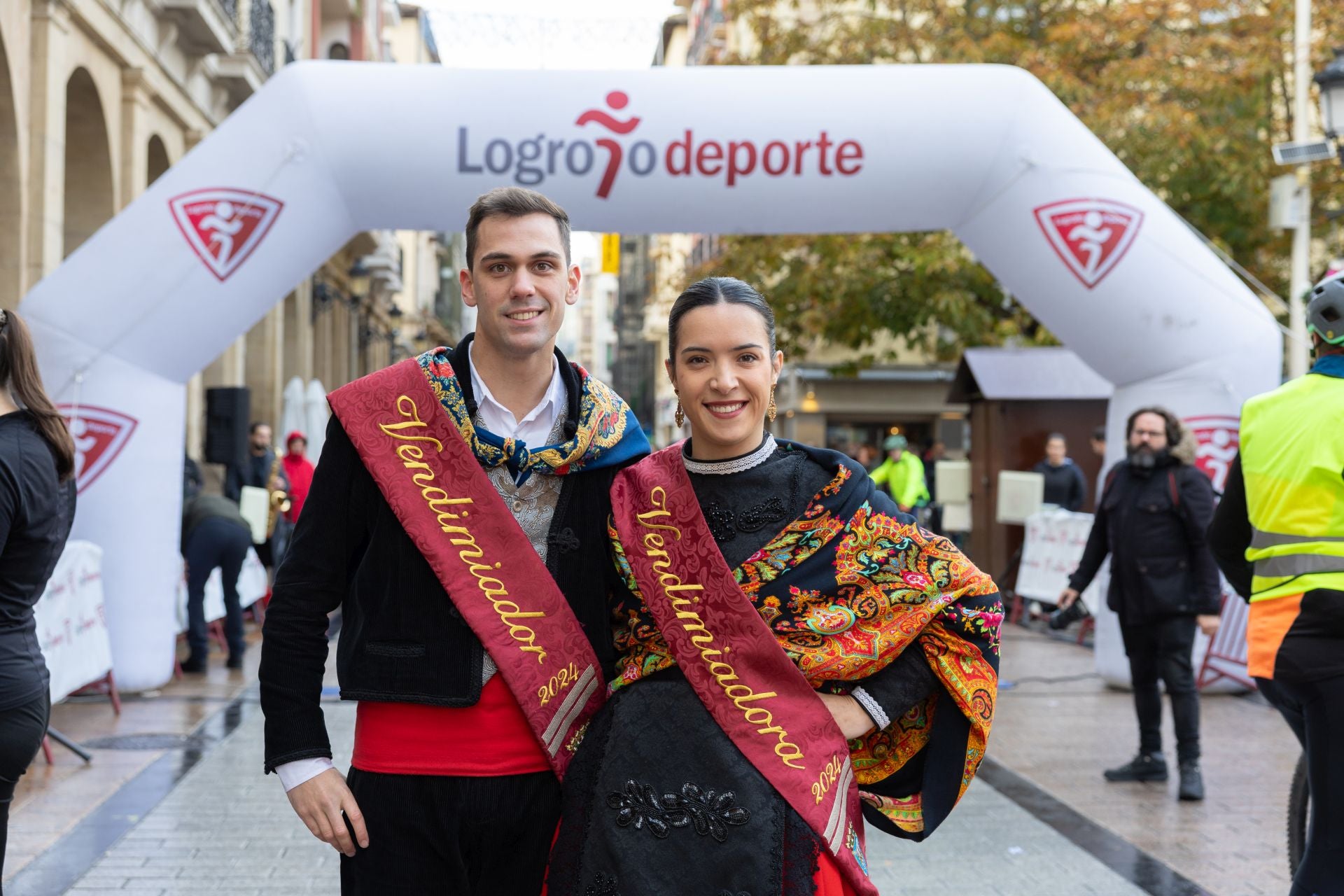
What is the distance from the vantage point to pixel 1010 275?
29.4ft

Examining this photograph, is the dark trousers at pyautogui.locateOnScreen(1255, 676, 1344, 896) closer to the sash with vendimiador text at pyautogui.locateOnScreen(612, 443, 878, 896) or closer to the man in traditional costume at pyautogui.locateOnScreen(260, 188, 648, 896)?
the sash with vendimiador text at pyautogui.locateOnScreen(612, 443, 878, 896)

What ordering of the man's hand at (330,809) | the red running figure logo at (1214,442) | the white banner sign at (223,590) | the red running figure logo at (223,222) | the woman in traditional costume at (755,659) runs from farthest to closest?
the white banner sign at (223,590), the red running figure logo at (1214,442), the red running figure logo at (223,222), the man's hand at (330,809), the woman in traditional costume at (755,659)

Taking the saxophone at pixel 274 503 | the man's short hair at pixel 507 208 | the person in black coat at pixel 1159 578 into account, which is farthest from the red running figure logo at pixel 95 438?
the man's short hair at pixel 507 208

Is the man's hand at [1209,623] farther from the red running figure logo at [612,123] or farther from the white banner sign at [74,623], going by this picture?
the white banner sign at [74,623]

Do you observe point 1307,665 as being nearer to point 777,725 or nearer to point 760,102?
point 777,725

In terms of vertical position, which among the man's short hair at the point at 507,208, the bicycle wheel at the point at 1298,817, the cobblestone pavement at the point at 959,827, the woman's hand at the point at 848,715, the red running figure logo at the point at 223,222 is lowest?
the cobblestone pavement at the point at 959,827

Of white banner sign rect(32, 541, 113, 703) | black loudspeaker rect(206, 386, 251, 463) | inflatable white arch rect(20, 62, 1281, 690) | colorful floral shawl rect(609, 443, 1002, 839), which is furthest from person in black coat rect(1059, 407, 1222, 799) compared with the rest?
black loudspeaker rect(206, 386, 251, 463)

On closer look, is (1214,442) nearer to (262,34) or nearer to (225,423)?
(225,423)

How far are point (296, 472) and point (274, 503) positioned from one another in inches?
30.6

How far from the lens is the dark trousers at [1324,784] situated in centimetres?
338

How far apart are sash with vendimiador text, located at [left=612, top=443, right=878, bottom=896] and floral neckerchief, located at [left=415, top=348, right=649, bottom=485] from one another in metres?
0.23

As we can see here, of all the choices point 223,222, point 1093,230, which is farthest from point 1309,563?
point 223,222

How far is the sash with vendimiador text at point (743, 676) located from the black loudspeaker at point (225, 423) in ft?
32.4

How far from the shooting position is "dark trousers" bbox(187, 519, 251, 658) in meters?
10.0
